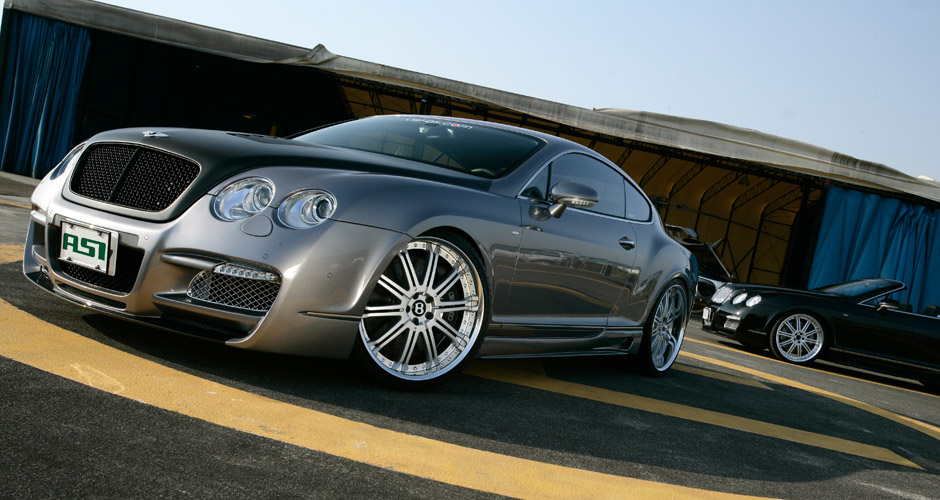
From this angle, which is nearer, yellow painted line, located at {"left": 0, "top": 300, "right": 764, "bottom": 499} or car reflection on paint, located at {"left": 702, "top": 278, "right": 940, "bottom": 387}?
yellow painted line, located at {"left": 0, "top": 300, "right": 764, "bottom": 499}

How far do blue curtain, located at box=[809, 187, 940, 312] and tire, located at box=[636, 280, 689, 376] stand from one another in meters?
13.3

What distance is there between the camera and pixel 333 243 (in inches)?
125

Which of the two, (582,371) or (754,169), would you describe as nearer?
(582,371)

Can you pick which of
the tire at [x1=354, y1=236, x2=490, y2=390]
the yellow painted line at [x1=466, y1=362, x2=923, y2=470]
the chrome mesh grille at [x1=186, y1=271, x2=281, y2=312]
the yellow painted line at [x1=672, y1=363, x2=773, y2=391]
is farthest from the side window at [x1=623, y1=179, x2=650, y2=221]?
the chrome mesh grille at [x1=186, y1=271, x2=281, y2=312]

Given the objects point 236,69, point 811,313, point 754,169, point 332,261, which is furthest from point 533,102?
point 332,261

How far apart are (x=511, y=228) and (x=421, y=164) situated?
562 mm

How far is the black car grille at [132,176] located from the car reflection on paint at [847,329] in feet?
26.0

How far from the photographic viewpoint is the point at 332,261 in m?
3.17

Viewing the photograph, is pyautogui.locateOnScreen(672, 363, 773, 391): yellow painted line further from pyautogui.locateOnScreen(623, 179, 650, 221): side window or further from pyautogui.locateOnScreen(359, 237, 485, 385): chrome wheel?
pyautogui.locateOnScreen(359, 237, 485, 385): chrome wheel

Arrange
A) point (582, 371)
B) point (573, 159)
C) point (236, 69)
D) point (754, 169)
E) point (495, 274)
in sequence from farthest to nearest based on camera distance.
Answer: point (236, 69) < point (754, 169) < point (582, 371) < point (573, 159) < point (495, 274)

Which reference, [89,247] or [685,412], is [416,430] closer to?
[89,247]

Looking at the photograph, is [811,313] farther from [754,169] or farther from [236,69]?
[236,69]

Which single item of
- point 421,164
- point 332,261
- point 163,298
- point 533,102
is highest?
point 533,102

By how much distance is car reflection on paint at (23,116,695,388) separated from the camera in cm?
315
